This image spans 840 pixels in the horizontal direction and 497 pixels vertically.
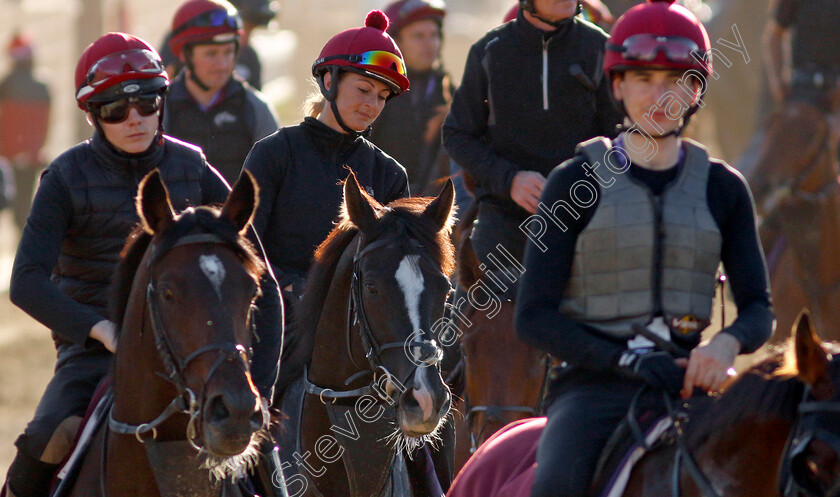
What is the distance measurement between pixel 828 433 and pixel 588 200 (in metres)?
1.16

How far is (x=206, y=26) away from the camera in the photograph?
848cm

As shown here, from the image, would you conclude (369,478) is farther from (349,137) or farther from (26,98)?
(26,98)

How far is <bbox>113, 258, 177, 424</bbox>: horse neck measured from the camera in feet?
13.8

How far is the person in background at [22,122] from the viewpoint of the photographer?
69.9ft

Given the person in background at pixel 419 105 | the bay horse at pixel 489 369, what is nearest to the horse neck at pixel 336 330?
the bay horse at pixel 489 369

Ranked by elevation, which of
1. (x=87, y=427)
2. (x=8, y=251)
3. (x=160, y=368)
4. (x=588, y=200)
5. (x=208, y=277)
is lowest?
(x=8, y=251)

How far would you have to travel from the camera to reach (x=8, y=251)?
21.8 meters

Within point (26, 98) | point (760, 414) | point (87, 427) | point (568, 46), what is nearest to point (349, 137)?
point (568, 46)

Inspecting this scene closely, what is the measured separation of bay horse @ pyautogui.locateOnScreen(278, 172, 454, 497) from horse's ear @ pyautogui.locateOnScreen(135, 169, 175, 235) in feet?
3.34

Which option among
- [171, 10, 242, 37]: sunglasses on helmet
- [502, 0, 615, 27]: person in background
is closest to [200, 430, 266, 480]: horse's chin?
[171, 10, 242, 37]: sunglasses on helmet

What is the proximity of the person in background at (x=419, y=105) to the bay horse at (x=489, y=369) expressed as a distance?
2.26 metres

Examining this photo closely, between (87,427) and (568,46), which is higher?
(568,46)

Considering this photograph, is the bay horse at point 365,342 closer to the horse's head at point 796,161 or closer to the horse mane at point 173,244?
the horse mane at point 173,244

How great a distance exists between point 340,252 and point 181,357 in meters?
1.42
